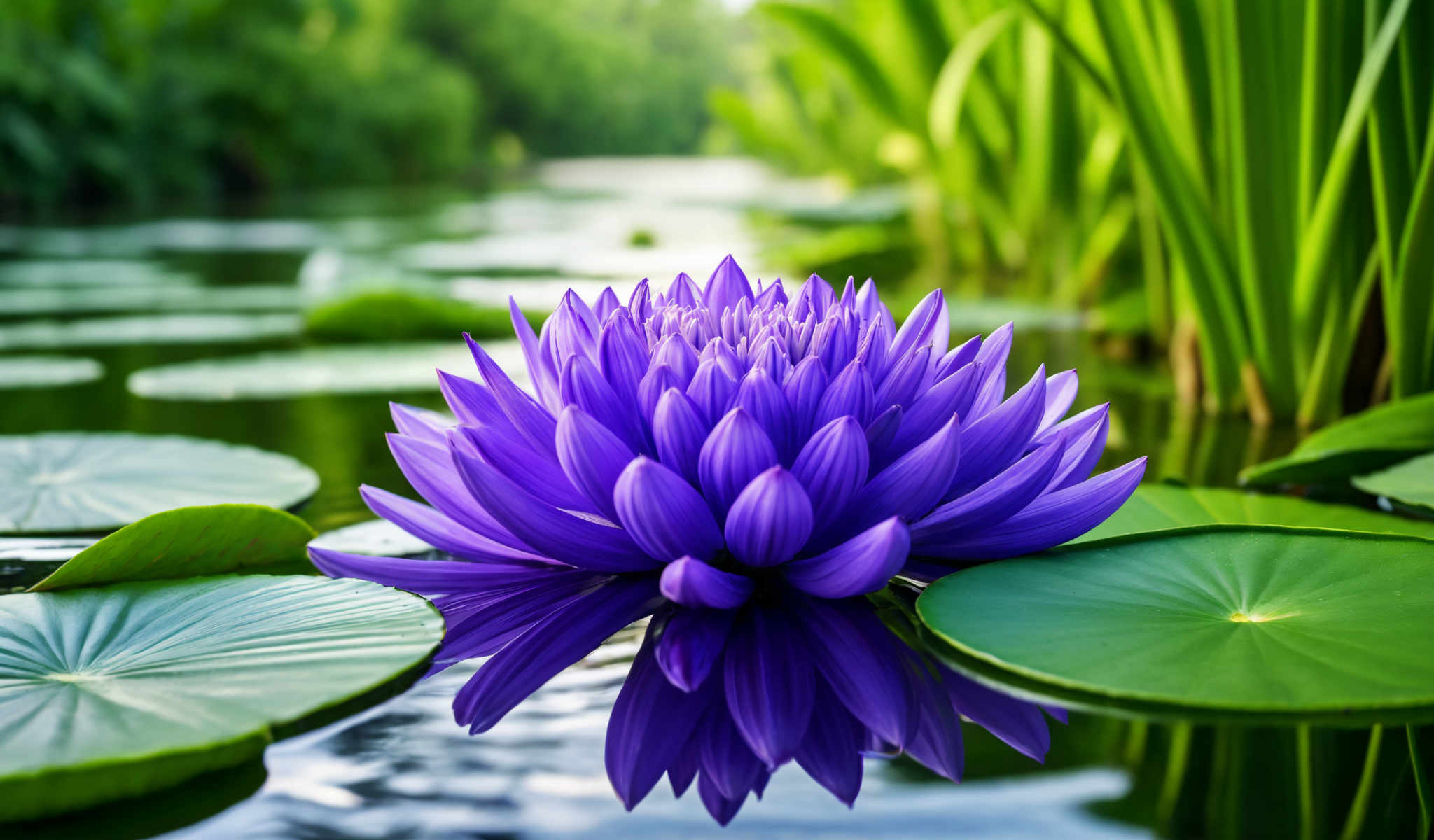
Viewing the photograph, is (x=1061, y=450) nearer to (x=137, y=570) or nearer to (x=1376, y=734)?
(x=1376, y=734)

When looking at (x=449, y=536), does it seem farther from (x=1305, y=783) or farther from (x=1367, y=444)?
(x=1367, y=444)

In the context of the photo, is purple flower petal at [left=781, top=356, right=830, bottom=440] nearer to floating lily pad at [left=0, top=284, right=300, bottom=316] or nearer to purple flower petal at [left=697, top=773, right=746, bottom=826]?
purple flower petal at [left=697, top=773, right=746, bottom=826]

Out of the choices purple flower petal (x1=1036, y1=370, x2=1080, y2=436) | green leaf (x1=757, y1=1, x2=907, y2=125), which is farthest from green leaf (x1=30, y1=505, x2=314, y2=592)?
green leaf (x1=757, y1=1, x2=907, y2=125)

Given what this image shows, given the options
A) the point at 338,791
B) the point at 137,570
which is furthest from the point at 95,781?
the point at 137,570

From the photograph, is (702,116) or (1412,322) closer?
(1412,322)

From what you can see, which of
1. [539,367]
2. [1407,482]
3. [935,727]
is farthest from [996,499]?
[1407,482]

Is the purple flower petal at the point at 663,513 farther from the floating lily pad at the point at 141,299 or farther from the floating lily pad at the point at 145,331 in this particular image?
the floating lily pad at the point at 141,299
